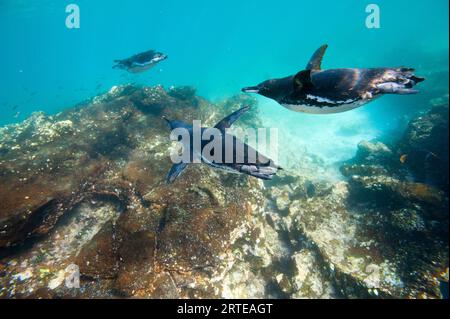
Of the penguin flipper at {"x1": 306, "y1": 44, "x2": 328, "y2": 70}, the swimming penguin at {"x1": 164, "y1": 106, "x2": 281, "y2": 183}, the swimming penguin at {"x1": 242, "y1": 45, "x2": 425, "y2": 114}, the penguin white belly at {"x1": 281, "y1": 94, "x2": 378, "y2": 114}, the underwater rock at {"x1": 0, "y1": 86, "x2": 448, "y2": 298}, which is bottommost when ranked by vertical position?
the underwater rock at {"x1": 0, "y1": 86, "x2": 448, "y2": 298}

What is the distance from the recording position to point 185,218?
5.18m

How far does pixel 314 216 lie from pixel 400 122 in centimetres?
1677

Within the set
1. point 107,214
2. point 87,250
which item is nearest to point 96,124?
point 107,214

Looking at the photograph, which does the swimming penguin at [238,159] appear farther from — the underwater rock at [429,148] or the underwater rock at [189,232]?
the underwater rock at [429,148]

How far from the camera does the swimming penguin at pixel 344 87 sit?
173 centimetres

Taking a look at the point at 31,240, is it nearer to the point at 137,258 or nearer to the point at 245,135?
the point at 137,258

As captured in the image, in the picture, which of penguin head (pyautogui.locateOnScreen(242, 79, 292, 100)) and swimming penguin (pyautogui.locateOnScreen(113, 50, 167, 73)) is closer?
penguin head (pyautogui.locateOnScreen(242, 79, 292, 100))

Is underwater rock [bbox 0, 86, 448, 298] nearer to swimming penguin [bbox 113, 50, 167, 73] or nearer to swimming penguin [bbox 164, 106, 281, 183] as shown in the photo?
swimming penguin [bbox 113, 50, 167, 73]
